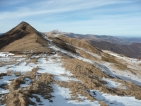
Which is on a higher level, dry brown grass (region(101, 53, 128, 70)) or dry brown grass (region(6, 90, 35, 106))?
dry brown grass (region(6, 90, 35, 106))

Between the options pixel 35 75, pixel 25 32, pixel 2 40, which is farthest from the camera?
pixel 25 32

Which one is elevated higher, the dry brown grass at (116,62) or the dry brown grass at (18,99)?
the dry brown grass at (18,99)

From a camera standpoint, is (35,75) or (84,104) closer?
(84,104)

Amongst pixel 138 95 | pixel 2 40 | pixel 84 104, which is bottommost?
pixel 138 95

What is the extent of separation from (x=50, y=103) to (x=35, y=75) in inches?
347

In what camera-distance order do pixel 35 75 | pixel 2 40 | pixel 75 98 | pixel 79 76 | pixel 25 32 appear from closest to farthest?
pixel 75 98, pixel 35 75, pixel 79 76, pixel 2 40, pixel 25 32

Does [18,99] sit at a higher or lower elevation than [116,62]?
higher

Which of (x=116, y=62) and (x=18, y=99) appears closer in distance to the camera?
(x=18, y=99)

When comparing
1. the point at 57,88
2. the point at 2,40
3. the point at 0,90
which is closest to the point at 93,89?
the point at 57,88

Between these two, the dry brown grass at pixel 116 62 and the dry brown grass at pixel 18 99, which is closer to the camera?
the dry brown grass at pixel 18 99

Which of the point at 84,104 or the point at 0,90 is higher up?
the point at 0,90

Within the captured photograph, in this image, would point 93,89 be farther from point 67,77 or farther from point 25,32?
point 25,32

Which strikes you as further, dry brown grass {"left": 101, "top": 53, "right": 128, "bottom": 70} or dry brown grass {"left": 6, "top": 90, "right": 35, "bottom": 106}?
dry brown grass {"left": 101, "top": 53, "right": 128, "bottom": 70}

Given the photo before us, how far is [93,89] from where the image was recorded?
22000 millimetres
